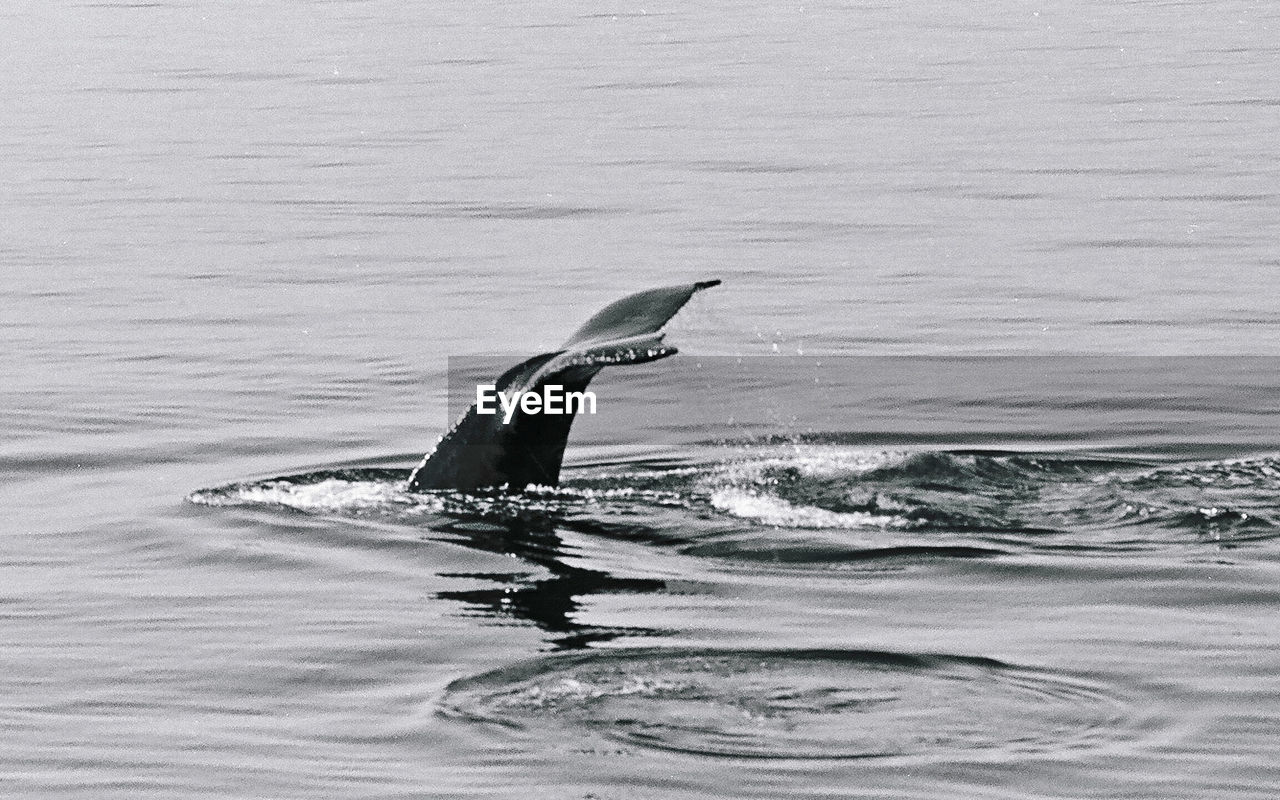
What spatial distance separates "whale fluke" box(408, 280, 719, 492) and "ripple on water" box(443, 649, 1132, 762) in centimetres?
174

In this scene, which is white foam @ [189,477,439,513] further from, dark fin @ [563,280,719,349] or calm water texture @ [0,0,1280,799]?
dark fin @ [563,280,719,349]

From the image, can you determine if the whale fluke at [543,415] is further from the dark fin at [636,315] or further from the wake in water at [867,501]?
the wake in water at [867,501]

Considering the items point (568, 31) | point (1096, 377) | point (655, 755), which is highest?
point (568, 31)

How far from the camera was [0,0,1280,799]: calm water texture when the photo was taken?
326 inches

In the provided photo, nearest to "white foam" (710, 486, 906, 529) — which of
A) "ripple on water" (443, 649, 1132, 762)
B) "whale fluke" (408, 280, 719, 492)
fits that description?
"whale fluke" (408, 280, 719, 492)

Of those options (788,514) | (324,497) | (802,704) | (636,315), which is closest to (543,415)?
(636,315)

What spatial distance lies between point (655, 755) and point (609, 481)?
4513 mm

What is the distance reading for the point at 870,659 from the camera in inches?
355

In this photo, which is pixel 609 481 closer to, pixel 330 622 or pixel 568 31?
pixel 330 622

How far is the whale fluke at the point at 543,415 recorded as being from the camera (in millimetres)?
10781

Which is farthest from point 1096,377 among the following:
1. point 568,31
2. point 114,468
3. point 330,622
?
point 568,31

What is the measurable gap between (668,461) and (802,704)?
480 cm

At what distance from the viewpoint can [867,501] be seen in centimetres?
1155

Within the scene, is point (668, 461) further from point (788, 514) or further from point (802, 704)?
point (802, 704)
